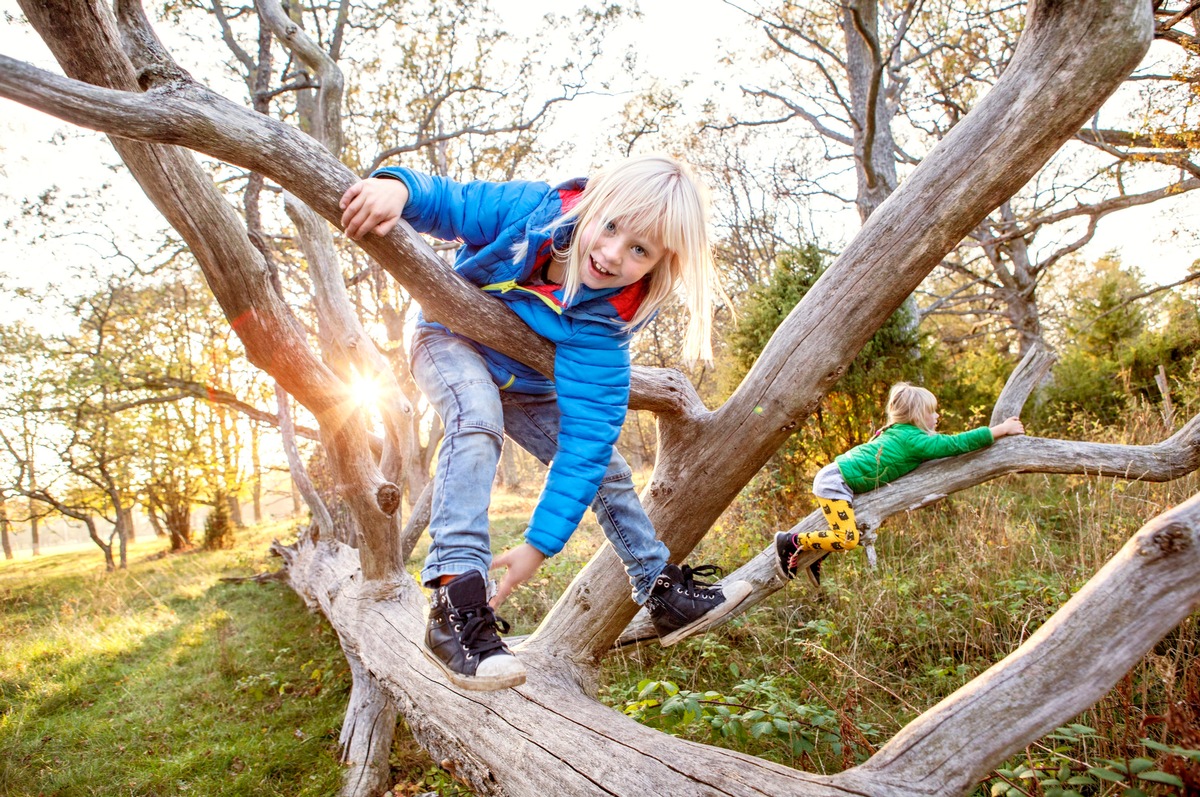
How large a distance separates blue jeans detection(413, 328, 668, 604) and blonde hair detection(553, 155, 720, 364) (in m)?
0.47

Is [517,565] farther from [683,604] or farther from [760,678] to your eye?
[760,678]

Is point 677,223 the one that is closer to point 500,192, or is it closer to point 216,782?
point 500,192

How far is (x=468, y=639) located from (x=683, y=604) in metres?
0.93

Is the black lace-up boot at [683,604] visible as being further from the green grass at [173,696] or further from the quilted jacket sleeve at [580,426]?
the green grass at [173,696]

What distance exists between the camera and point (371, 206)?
1821 millimetres

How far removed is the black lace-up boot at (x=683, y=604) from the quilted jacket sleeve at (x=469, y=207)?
1.48 m

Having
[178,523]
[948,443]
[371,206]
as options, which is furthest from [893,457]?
[178,523]

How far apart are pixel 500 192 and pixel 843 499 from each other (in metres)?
2.62

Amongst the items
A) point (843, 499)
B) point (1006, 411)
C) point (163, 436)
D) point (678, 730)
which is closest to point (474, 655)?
point (678, 730)

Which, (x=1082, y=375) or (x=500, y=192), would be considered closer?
(x=500, y=192)

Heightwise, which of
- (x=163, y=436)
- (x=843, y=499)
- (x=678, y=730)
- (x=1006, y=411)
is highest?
(x=163, y=436)

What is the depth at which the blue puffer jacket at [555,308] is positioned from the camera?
2006 millimetres

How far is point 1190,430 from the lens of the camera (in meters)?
3.55

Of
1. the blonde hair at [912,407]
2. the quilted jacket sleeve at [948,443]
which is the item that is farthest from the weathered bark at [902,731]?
the blonde hair at [912,407]
